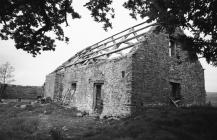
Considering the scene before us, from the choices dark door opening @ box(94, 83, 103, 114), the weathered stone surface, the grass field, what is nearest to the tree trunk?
the weathered stone surface

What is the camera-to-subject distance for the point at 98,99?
44.8 feet

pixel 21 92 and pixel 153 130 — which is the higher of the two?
pixel 21 92

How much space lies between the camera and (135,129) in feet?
23.7

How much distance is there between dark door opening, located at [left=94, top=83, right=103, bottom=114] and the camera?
13.3 metres

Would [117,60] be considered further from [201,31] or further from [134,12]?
[201,31]

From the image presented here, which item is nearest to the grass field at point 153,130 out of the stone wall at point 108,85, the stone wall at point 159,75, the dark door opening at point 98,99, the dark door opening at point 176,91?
the stone wall at point 159,75

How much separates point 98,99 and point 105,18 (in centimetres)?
719

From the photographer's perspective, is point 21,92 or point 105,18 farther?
point 21,92

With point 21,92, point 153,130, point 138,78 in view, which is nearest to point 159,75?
point 138,78

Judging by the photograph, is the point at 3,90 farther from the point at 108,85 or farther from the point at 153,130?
the point at 153,130

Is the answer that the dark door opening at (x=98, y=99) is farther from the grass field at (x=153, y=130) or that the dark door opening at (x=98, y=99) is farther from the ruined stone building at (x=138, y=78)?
the grass field at (x=153, y=130)

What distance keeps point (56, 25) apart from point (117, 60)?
478 cm

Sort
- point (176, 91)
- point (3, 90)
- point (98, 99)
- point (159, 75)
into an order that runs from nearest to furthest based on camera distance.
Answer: point (159, 75) → point (176, 91) → point (98, 99) → point (3, 90)

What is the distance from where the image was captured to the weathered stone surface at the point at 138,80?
10.7m
